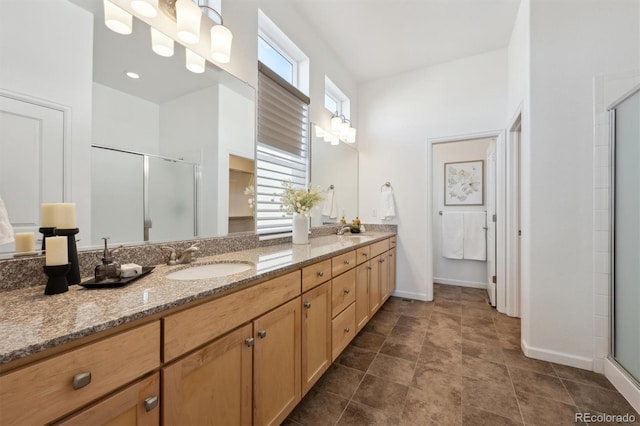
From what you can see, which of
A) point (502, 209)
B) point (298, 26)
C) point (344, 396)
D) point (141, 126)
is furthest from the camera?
point (502, 209)

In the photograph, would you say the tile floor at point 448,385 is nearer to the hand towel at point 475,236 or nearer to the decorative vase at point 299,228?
the decorative vase at point 299,228

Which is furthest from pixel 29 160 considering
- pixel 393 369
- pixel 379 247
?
pixel 379 247

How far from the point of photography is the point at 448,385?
1647mm

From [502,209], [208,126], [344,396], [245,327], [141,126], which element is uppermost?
[208,126]

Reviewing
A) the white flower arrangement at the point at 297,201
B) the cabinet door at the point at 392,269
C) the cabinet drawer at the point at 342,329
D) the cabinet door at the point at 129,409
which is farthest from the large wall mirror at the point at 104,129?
the cabinet door at the point at 392,269

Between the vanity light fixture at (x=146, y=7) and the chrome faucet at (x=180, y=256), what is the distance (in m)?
1.12

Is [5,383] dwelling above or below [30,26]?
below

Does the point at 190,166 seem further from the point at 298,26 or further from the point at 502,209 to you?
the point at 502,209

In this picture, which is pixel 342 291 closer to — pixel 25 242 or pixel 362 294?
pixel 362 294

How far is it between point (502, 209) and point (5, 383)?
134 inches

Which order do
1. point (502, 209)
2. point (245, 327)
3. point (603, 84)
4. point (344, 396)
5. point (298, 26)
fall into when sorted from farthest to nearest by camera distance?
point (502, 209) → point (298, 26) → point (603, 84) → point (344, 396) → point (245, 327)

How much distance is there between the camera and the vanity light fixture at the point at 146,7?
1201mm

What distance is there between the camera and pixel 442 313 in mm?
2816

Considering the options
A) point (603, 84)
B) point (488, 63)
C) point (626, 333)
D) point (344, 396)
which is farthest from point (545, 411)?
point (488, 63)
